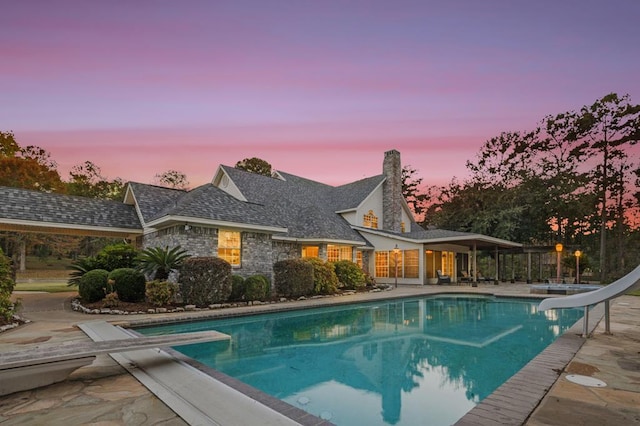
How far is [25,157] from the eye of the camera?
97.3 ft

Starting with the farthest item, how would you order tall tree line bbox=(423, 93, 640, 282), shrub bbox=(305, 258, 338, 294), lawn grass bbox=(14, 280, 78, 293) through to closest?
tall tree line bbox=(423, 93, 640, 282) → lawn grass bbox=(14, 280, 78, 293) → shrub bbox=(305, 258, 338, 294)

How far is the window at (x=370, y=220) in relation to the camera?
2409 centimetres

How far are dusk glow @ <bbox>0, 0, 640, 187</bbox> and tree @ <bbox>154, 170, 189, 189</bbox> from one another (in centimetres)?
2150

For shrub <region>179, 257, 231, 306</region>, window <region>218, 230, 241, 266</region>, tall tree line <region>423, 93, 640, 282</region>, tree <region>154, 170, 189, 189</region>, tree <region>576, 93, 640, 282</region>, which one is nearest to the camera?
shrub <region>179, 257, 231, 306</region>

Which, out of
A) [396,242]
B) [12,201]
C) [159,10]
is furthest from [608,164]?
[12,201]

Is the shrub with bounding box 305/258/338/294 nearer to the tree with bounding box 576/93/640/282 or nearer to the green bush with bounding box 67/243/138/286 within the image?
the green bush with bounding box 67/243/138/286

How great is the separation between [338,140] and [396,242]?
704 centimetres

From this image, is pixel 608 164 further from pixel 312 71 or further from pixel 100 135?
pixel 100 135

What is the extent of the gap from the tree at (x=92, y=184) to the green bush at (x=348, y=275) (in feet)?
91.1

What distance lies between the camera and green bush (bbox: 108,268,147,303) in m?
10.7

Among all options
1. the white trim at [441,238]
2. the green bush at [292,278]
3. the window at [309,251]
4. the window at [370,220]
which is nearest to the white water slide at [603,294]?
the green bush at [292,278]

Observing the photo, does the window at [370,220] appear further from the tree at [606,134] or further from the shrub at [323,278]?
the tree at [606,134]

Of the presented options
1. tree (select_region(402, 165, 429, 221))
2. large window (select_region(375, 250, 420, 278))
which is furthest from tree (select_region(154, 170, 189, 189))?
large window (select_region(375, 250, 420, 278))

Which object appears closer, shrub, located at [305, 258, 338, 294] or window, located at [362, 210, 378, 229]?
shrub, located at [305, 258, 338, 294]
